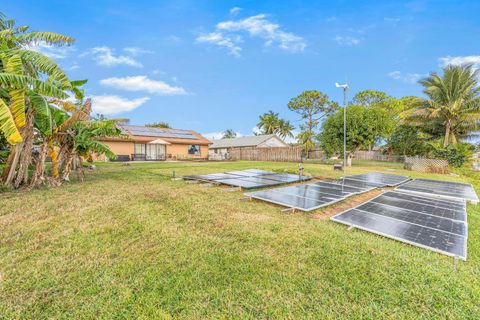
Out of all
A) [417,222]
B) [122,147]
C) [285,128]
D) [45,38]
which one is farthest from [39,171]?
[285,128]

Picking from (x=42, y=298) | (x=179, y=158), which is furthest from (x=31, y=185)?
(x=179, y=158)

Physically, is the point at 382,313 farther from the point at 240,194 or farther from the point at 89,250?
the point at 240,194

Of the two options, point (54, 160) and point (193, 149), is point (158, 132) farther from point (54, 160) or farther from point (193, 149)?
point (54, 160)

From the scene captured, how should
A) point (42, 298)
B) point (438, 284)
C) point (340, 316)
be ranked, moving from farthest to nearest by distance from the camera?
point (438, 284)
point (42, 298)
point (340, 316)

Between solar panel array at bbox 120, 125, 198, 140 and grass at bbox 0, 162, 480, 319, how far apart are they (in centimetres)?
2210

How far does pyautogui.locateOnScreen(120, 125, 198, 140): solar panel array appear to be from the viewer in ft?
79.6

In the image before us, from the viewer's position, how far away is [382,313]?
176 centimetres

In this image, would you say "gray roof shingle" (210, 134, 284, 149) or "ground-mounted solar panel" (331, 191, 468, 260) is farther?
"gray roof shingle" (210, 134, 284, 149)

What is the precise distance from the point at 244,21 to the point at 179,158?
1673 cm

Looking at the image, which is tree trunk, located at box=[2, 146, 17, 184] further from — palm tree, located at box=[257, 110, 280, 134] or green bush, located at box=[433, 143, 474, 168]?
palm tree, located at box=[257, 110, 280, 134]

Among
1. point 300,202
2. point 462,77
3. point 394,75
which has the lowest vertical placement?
point 300,202

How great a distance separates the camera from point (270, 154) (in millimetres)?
24875

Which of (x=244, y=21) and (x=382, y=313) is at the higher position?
(x=244, y=21)

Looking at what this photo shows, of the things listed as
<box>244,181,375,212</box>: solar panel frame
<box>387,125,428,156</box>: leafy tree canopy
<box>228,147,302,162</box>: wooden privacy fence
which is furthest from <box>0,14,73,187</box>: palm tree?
<box>387,125,428,156</box>: leafy tree canopy
